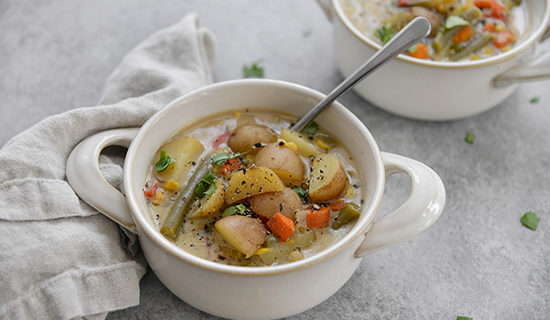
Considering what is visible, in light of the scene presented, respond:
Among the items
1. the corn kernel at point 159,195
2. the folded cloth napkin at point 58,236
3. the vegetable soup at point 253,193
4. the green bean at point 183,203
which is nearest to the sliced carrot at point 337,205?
the vegetable soup at point 253,193

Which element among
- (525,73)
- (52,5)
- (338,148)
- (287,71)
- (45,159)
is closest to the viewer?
(45,159)

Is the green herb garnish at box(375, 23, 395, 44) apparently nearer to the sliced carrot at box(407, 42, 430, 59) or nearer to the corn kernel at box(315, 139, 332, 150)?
the sliced carrot at box(407, 42, 430, 59)

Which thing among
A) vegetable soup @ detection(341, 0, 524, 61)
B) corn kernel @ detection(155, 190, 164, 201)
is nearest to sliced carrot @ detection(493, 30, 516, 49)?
vegetable soup @ detection(341, 0, 524, 61)

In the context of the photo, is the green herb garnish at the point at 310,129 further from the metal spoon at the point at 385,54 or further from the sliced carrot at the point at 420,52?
the sliced carrot at the point at 420,52

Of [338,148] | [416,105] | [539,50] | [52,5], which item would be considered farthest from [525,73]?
[52,5]

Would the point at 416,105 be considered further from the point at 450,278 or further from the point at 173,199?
the point at 173,199

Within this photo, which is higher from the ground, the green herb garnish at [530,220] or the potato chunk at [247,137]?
the potato chunk at [247,137]
